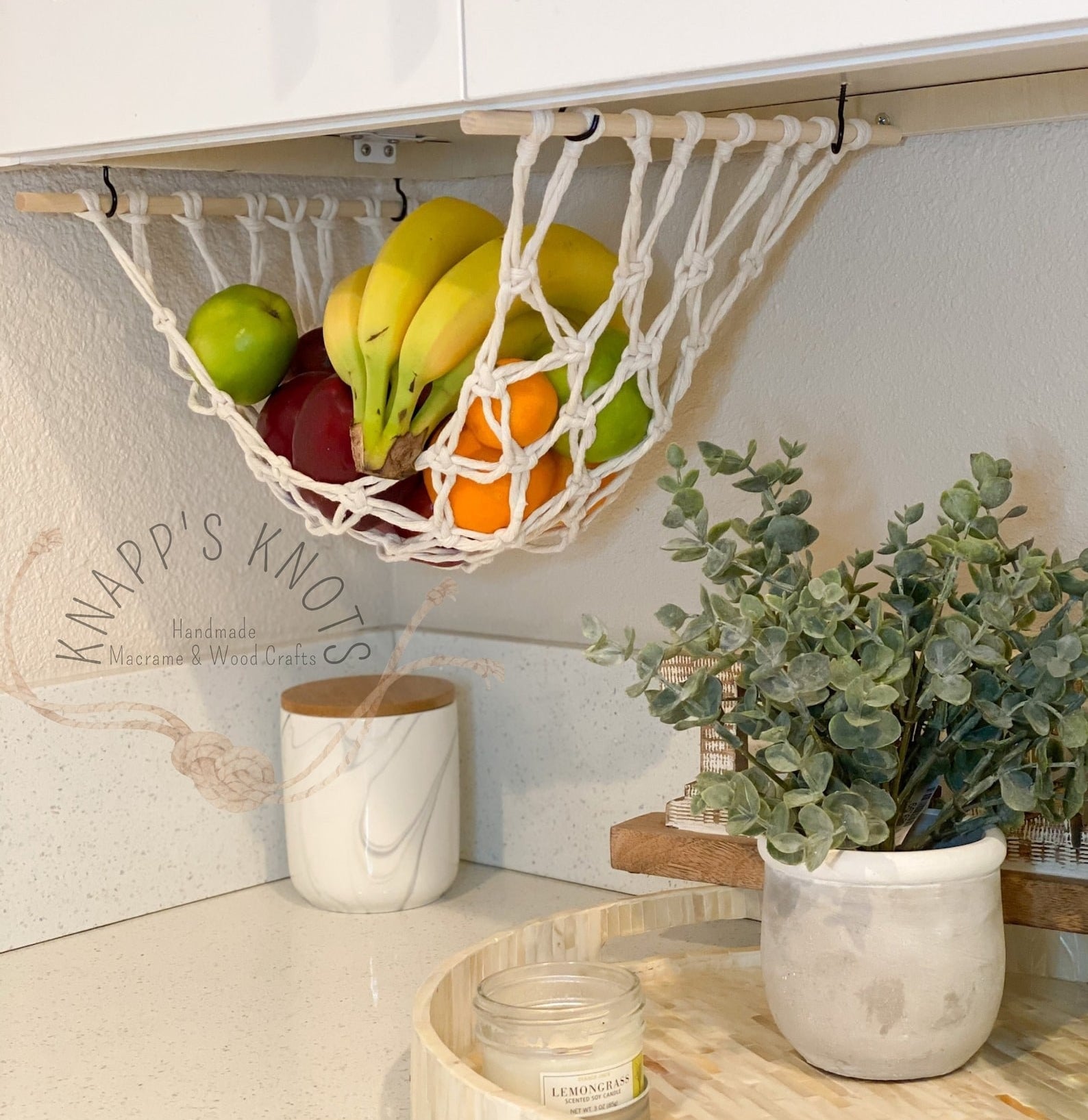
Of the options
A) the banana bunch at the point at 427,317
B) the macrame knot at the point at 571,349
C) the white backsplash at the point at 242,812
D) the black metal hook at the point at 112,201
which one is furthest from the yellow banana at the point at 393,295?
the white backsplash at the point at 242,812

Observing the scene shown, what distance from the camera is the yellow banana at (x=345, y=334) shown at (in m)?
0.79

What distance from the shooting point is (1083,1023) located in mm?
727

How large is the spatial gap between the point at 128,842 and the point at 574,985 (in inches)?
17.8

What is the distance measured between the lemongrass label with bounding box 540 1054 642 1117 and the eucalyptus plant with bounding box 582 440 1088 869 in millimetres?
118

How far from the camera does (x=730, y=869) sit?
2.54 feet

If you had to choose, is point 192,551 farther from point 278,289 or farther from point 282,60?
point 282,60

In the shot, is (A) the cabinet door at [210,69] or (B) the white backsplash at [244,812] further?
(B) the white backsplash at [244,812]

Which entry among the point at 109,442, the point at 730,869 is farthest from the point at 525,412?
the point at 109,442

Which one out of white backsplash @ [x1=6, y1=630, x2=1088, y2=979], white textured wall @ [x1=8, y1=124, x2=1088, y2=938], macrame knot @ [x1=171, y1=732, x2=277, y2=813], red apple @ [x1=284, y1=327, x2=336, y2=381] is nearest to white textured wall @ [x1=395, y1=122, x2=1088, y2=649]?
white textured wall @ [x1=8, y1=124, x2=1088, y2=938]

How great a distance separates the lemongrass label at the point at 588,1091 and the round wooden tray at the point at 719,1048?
0.11 feet

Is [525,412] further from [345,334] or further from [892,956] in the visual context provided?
[892,956]

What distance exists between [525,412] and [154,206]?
0.33 metres

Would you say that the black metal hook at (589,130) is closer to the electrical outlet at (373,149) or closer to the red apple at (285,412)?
the red apple at (285,412)

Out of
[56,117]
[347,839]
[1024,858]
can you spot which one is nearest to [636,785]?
[347,839]
